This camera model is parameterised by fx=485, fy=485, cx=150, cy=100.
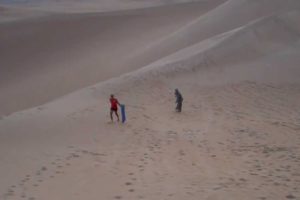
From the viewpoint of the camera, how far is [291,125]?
1354 cm

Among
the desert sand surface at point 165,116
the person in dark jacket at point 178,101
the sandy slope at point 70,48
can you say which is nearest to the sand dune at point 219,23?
the desert sand surface at point 165,116

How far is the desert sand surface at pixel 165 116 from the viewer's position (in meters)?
9.05

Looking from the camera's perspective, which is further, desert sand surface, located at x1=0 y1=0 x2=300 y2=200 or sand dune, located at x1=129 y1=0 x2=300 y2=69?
sand dune, located at x1=129 y1=0 x2=300 y2=69

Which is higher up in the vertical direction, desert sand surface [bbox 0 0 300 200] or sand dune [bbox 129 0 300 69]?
sand dune [bbox 129 0 300 69]

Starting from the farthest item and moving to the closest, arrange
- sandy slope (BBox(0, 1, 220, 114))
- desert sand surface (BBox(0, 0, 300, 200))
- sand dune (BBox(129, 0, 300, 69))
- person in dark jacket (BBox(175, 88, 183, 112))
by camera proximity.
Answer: sand dune (BBox(129, 0, 300, 69)) → sandy slope (BBox(0, 1, 220, 114)) → person in dark jacket (BBox(175, 88, 183, 112)) → desert sand surface (BBox(0, 0, 300, 200))

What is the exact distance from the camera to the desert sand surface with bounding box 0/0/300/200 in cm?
905

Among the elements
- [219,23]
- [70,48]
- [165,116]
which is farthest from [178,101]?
[70,48]

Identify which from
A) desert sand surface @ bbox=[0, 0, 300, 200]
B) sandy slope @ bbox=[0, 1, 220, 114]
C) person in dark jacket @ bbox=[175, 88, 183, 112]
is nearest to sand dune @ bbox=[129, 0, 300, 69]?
desert sand surface @ bbox=[0, 0, 300, 200]

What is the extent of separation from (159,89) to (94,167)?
784 centimetres

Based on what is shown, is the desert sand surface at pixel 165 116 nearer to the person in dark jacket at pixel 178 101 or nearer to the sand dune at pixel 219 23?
the sand dune at pixel 219 23

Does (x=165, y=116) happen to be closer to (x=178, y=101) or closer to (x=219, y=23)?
(x=178, y=101)

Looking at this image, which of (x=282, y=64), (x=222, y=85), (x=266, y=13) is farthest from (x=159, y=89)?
(x=266, y=13)

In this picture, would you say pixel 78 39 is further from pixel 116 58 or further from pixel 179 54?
pixel 179 54

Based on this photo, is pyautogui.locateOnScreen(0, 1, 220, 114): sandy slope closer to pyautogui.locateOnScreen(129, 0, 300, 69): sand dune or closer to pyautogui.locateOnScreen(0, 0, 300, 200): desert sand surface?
pyautogui.locateOnScreen(0, 0, 300, 200): desert sand surface
